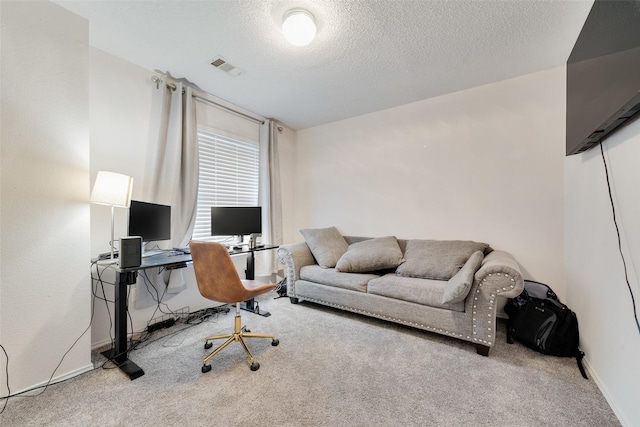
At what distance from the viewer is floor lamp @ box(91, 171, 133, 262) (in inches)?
71.1

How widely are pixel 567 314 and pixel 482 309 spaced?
0.66 metres

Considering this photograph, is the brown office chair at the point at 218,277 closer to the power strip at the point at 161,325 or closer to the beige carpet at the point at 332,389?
the beige carpet at the point at 332,389

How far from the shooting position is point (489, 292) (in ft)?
6.31

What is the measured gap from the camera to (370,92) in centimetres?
296

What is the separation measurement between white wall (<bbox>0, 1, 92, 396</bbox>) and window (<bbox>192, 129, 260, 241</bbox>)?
126 cm

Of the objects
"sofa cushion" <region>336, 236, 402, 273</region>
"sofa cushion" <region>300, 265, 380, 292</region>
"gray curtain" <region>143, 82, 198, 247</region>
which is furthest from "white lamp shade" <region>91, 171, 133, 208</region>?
"sofa cushion" <region>336, 236, 402, 273</region>

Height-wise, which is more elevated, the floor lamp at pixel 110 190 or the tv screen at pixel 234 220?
the floor lamp at pixel 110 190

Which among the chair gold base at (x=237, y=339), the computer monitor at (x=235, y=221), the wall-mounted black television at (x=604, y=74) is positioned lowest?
the chair gold base at (x=237, y=339)

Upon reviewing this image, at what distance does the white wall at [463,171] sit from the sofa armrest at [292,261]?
86 centimetres

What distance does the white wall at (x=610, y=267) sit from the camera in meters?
1.28

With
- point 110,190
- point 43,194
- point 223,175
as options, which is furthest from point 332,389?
point 223,175

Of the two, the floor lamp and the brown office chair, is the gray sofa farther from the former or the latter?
the floor lamp

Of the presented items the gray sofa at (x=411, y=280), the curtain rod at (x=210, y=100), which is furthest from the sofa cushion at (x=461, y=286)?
the curtain rod at (x=210, y=100)

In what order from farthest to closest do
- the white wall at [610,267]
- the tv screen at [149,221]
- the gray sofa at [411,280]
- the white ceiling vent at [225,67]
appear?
the white ceiling vent at [225,67], the tv screen at [149,221], the gray sofa at [411,280], the white wall at [610,267]
